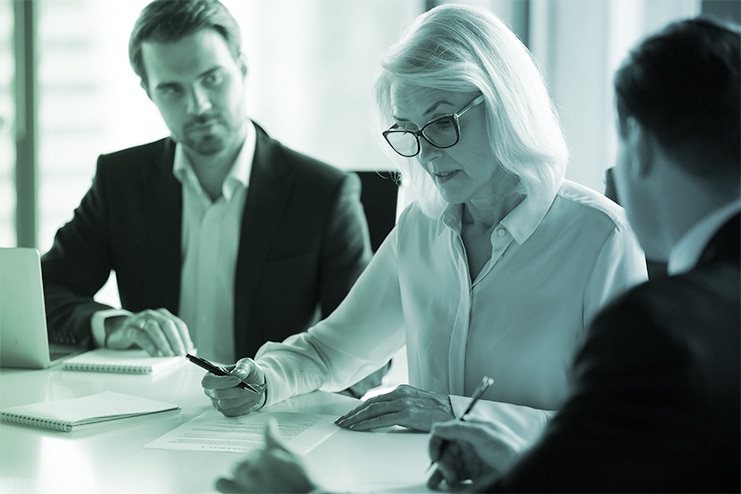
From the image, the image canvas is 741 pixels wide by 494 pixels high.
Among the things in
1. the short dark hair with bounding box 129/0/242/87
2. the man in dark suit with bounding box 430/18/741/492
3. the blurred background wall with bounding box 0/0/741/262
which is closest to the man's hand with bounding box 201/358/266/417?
the man in dark suit with bounding box 430/18/741/492

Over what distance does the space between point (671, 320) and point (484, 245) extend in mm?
1094

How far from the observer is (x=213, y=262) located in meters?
2.86

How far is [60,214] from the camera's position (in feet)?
15.8

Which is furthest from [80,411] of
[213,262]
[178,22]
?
[178,22]

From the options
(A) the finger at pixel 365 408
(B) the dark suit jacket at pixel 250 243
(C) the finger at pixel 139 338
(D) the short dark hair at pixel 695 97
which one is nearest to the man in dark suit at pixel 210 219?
(B) the dark suit jacket at pixel 250 243

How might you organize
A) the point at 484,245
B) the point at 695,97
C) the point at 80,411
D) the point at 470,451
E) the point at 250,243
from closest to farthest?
the point at 695,97 < the point at 470,451 < the point at 80,411 < the point at 484,245 < the point at 250,243

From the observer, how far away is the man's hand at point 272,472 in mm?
1108

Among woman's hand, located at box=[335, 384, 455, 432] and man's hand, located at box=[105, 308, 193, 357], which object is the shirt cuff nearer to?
man's hand, located at box=[105, 308, 193, 357]

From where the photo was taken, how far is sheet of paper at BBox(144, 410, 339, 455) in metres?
1.56

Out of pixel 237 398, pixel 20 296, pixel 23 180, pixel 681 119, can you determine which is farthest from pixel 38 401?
pixel 23 180

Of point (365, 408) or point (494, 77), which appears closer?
point (365, 408)

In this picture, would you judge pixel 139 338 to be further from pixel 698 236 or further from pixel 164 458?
pixel 698 236

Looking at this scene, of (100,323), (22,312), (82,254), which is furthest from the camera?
(82,254)

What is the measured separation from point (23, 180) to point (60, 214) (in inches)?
10.6
